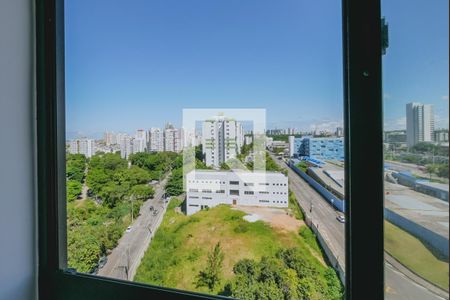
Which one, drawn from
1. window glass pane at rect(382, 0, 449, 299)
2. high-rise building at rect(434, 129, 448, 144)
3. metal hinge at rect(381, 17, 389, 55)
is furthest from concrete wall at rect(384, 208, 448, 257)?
metal hinge at rect(381, 17, 389, 55)

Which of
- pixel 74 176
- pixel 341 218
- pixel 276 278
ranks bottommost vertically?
pixel 276 278

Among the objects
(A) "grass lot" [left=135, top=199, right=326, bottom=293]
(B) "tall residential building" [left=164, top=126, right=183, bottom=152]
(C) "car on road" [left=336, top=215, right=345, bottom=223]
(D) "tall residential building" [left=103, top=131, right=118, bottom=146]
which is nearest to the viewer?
(C) "car on road" [left=336, top=215, right=345, bottom=223]

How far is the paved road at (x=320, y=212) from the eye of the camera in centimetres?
84

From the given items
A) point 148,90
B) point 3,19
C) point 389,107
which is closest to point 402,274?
point 389,107

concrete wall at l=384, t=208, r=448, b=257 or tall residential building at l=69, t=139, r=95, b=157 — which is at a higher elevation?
tall residential building at l=69, t=139, r=95, b=157

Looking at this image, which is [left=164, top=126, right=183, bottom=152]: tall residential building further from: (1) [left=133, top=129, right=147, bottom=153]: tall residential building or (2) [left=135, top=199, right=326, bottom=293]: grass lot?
(2) [left=135, top=199, right=326, bottom=293]: grass lot

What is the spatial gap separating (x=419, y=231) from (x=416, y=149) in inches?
8.7

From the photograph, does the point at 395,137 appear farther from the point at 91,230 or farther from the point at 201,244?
the point at 91,230

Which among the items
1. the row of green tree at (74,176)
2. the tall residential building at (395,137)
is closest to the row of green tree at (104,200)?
the row of green tree at (74,176)

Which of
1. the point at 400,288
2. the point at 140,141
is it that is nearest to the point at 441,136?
the point at 400,288

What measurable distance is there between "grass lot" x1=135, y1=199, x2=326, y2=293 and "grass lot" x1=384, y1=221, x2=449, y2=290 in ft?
0.76

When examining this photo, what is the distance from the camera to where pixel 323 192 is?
880 millimetres

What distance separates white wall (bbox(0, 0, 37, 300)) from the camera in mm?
1058

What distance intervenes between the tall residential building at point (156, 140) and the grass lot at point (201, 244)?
0.22 m
